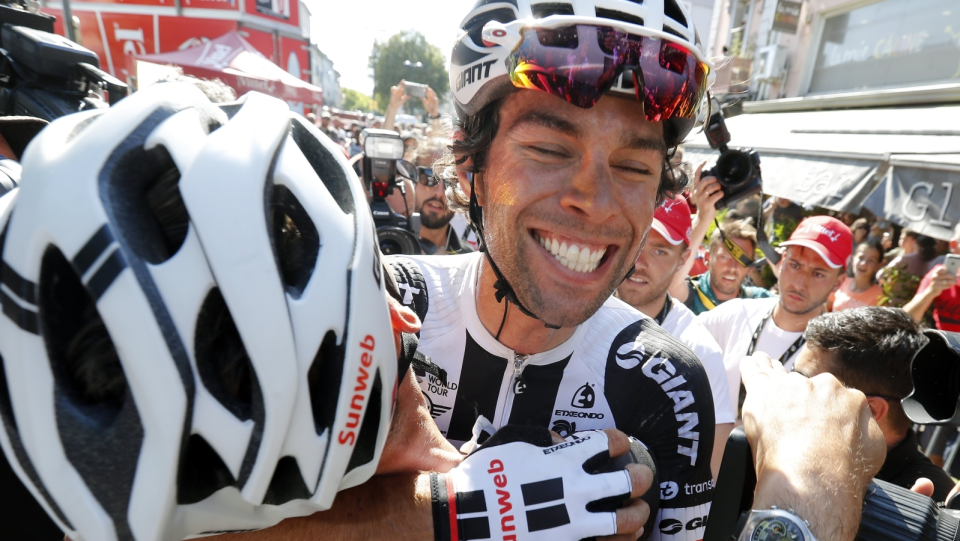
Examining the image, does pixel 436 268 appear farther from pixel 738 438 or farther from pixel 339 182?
pixel 738 438

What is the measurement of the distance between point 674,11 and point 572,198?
2.31ft

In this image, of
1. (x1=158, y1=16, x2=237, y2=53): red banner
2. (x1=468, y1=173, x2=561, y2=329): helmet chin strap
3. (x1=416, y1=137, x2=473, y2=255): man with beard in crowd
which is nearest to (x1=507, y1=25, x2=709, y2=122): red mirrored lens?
(x1=468, y1=173, x2=561, y2=329): helmet chin strap

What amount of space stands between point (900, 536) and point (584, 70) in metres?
1.26

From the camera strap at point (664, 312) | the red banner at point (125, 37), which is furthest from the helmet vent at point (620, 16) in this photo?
the red banner at point (125, 37)

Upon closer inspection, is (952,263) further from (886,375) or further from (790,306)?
(886,375)

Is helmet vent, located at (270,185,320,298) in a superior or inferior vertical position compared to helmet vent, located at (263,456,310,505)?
superior

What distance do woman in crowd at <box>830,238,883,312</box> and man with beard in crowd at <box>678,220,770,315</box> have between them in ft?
5.06

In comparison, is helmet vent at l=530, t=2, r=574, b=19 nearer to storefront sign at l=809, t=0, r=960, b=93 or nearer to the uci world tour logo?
the uci world tour logo

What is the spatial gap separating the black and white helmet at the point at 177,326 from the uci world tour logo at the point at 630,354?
34.4 inches

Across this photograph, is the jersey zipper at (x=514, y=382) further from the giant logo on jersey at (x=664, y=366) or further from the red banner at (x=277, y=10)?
the red banner at (x=277, y=10)

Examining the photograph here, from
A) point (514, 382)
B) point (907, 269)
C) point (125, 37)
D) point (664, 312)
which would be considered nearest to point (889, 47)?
point (907, 269)

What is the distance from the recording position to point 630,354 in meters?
1.58

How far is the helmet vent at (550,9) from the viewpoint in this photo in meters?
1.47

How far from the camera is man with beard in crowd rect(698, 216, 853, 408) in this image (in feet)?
11.2
